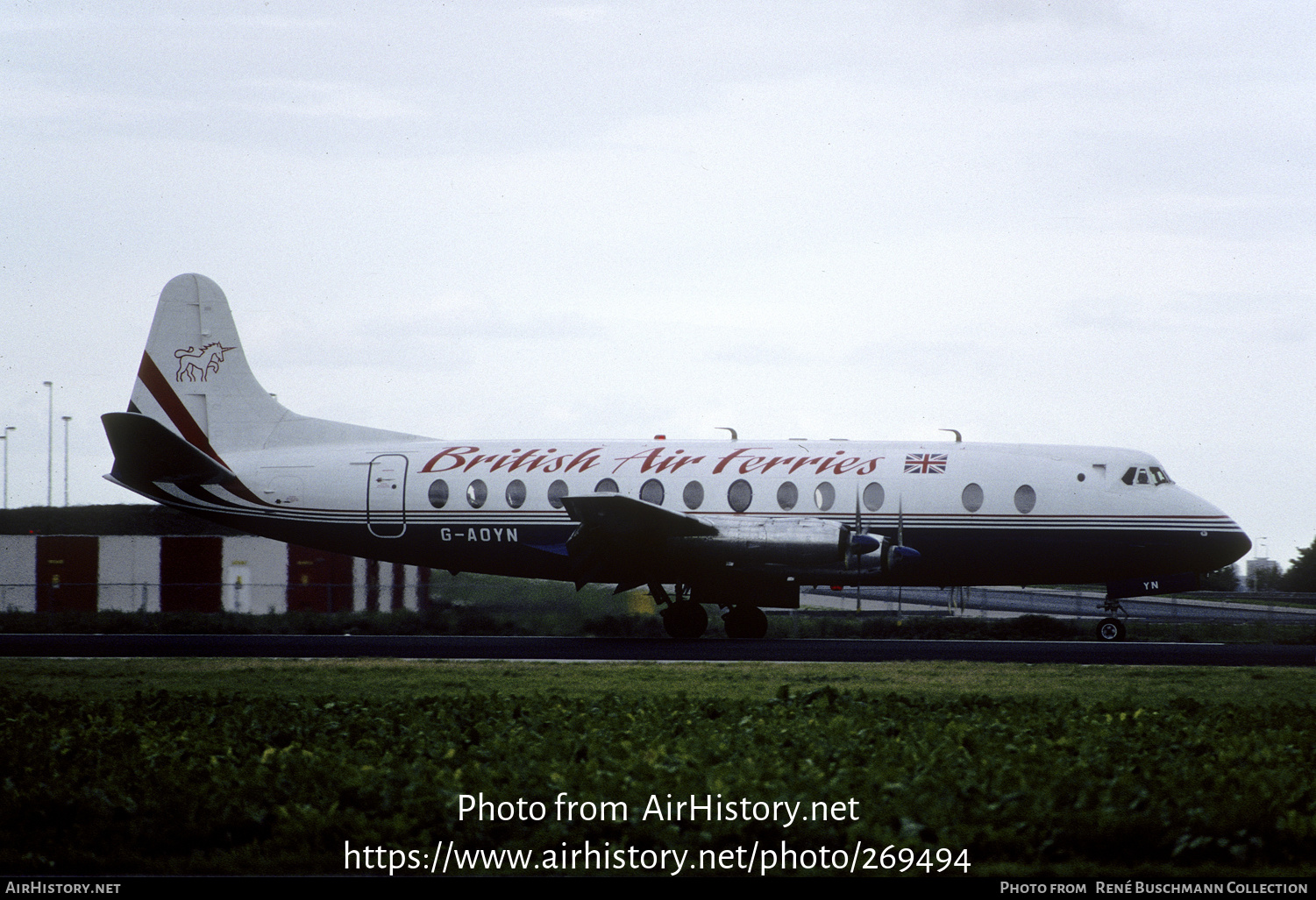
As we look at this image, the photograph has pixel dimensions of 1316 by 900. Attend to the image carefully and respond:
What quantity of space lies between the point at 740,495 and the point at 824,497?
68.7 inches

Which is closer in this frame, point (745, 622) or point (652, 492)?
point (652, 492)

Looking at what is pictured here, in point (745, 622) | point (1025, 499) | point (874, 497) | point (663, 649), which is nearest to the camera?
point (663, 649)

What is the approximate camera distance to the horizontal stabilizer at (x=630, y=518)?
939 inches

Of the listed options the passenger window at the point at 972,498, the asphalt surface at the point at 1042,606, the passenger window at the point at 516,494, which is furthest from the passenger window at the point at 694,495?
the asphalt surface at the point at 1042,606

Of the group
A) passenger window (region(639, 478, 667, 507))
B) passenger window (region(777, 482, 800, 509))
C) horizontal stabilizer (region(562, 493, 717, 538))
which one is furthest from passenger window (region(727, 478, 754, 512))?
passenger window (region(639, 478, 667, 507))

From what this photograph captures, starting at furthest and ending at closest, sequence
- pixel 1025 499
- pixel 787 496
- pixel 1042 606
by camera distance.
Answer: pixel 1042 606 < pixel 787 496 < pixel 1025 499

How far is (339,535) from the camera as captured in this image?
2820 centimetres

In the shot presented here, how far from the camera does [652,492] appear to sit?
86.4ft

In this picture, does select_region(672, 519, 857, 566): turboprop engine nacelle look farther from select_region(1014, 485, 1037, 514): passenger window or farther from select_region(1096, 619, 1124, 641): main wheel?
select_region(1096, 619, 1124, 641): main wheel

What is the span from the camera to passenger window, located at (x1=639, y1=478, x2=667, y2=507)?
2623 centimetres

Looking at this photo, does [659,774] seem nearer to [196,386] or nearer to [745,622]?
[745,622]

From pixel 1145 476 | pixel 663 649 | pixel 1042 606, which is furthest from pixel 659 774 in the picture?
pixel 1042 606

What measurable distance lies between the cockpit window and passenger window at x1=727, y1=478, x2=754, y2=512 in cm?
753

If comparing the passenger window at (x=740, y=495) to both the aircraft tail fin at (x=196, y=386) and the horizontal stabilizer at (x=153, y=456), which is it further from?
the horizontal stabilizer at (x=153, y=456)
